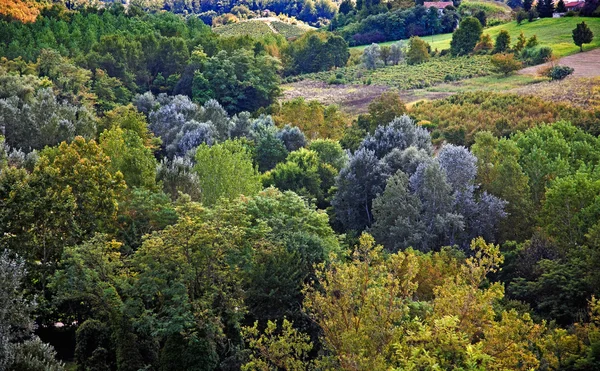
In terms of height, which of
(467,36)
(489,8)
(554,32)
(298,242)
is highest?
(489,8)

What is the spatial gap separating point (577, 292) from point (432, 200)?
Answer: 10337 millimetres

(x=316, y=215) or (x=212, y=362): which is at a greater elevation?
(x=316, y=215)

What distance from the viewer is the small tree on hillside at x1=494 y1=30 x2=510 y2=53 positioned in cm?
9519

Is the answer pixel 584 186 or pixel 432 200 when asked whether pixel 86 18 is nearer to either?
pixel 432 200

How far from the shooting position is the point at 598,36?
300 feet

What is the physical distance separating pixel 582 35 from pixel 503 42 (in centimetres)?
1215

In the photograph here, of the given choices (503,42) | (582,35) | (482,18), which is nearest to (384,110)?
(582,35)

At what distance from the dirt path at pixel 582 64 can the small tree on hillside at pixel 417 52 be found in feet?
78.6

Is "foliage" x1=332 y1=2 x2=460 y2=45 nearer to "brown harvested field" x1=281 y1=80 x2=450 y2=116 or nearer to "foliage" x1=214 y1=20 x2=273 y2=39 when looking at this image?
"foliage" x1=214 y1=20 x2=273 y2=39

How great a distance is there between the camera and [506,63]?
83125 mm

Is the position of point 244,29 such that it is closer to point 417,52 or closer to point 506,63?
point 417,52

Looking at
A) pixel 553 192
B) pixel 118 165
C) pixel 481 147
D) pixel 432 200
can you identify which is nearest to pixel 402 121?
pixel 481 147

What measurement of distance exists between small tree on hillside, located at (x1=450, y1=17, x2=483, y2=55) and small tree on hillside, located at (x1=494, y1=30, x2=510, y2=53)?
7.82 meters

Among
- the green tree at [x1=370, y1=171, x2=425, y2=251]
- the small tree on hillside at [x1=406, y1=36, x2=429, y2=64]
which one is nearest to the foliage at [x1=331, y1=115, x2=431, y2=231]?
the green tree at [x1=370, y1=171, x2=425, y2=251]
